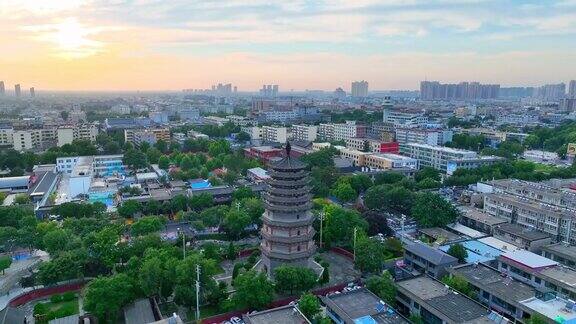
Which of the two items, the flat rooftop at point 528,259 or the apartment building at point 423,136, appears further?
the apartment building at point 423,136

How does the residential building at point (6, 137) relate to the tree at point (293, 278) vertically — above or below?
above

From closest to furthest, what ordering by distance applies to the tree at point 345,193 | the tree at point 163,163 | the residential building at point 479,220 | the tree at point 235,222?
the tree at point 235,222
the residential building at point 479,220
the tree at point 345,193
the tree at point 163,163

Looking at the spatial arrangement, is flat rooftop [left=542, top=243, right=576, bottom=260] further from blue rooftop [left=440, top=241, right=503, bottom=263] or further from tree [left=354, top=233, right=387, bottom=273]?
tree [left=354, top=233, right=387, bottom=273]

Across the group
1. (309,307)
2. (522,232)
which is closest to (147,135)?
(522,232)

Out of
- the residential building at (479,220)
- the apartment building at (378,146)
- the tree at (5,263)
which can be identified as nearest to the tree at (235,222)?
the tree at (5,263)

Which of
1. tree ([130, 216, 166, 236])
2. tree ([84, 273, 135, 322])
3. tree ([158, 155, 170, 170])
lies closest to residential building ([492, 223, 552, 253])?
tree ([130, 216, 166, 236])

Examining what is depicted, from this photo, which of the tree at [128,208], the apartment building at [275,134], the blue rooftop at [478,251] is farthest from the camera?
the apartment building at [275,134]

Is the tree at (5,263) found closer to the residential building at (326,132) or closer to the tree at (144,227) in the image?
the tree at (144,227)

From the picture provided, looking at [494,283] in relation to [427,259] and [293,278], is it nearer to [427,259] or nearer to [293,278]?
[427,259]
